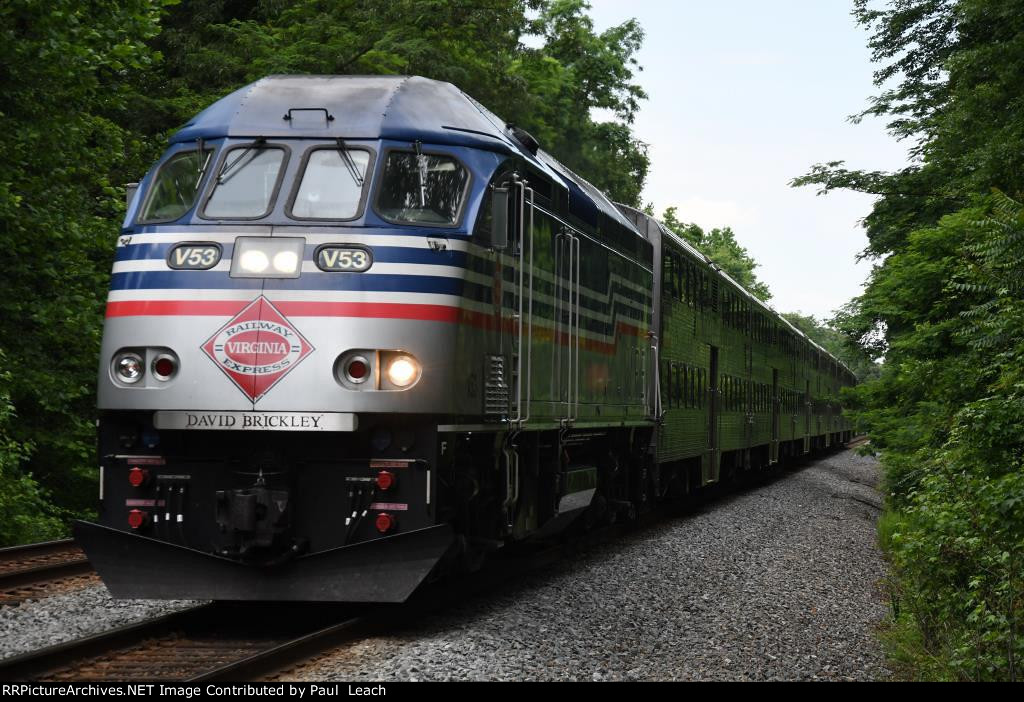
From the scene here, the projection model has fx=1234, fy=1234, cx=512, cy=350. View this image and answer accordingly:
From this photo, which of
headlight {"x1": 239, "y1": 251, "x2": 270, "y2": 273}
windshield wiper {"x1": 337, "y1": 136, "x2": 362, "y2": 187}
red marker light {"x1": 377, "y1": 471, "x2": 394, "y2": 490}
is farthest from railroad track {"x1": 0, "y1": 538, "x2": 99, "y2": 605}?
windshield wiper {"x1": 337, "y1": 136, "x2": 362, "y2": 187}

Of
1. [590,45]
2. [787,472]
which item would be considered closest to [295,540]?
[787,472]

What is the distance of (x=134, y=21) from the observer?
1505cm

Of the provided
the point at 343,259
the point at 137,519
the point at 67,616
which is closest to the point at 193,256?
the point at 343,259

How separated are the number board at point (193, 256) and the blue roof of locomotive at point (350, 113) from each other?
2.98ft

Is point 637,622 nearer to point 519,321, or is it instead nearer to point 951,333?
point 519,321

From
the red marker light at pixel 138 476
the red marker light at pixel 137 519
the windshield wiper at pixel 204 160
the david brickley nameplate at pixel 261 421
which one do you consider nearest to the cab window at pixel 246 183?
the windshield wiper at pixel 204 160

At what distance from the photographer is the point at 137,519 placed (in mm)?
7820

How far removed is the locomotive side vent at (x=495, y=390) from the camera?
28.1ft

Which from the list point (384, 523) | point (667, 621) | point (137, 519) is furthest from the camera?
point (667, 621)

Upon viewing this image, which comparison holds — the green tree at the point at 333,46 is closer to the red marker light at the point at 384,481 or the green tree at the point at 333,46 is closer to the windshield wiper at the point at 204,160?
the windshield wiper at the point at 204,160

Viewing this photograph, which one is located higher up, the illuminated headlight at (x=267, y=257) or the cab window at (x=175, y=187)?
the cab window at (x=175, y=187)

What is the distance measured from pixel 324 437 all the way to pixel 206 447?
785 millimetres

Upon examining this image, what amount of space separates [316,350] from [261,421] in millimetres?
551
